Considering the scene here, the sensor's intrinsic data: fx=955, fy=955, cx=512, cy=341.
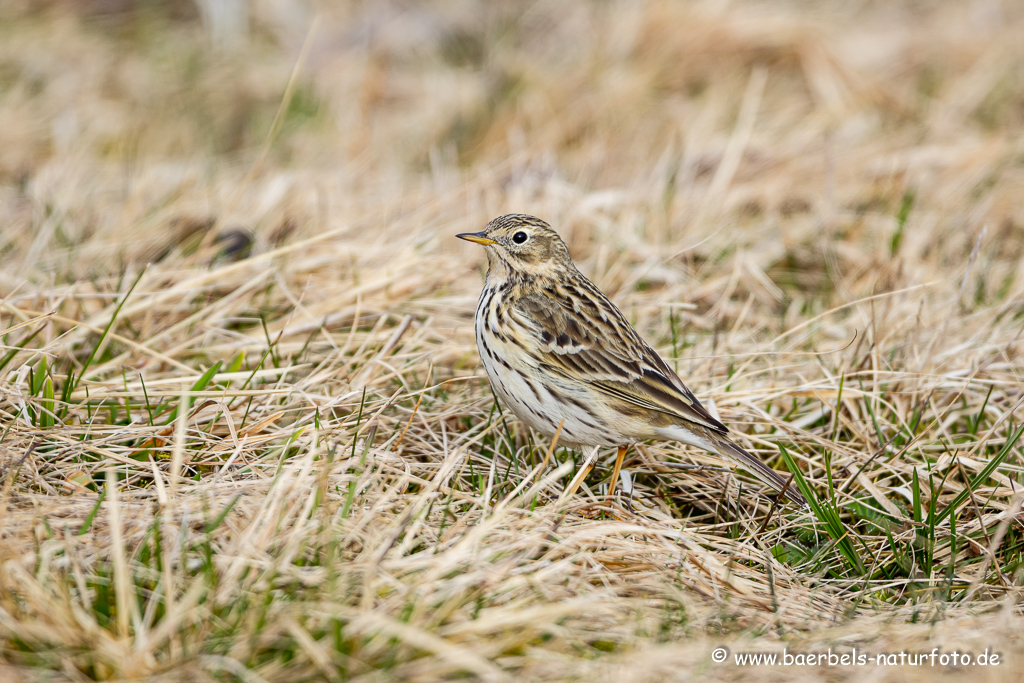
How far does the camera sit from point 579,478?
4137mm

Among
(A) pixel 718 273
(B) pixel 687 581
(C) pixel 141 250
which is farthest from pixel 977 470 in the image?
(C) pixel 141 250

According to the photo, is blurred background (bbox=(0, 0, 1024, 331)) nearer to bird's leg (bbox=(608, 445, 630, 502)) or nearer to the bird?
the bird

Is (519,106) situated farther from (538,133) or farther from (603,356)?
(603,356)

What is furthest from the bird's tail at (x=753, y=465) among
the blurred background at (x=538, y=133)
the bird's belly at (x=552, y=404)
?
the blurred background at (x=538, y=133)

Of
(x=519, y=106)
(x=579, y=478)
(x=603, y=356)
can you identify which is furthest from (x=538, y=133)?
(x=579, y=478)

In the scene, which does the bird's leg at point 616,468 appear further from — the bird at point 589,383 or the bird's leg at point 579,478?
the bird's leg at point 579,478

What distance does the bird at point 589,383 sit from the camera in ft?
13.8

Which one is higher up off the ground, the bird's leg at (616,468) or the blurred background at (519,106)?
the blurred background at (519,106)

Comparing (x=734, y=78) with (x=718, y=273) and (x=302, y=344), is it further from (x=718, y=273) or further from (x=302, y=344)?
(x=302, y=344)

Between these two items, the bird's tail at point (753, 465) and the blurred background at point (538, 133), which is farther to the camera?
Result: the blurred background at point (538, 133)

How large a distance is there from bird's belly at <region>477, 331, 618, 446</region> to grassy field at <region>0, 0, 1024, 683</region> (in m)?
0.28

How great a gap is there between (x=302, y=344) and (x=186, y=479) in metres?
1.50

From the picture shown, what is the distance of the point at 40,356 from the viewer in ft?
15.2

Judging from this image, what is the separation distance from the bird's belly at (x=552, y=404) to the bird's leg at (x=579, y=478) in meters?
0.08
